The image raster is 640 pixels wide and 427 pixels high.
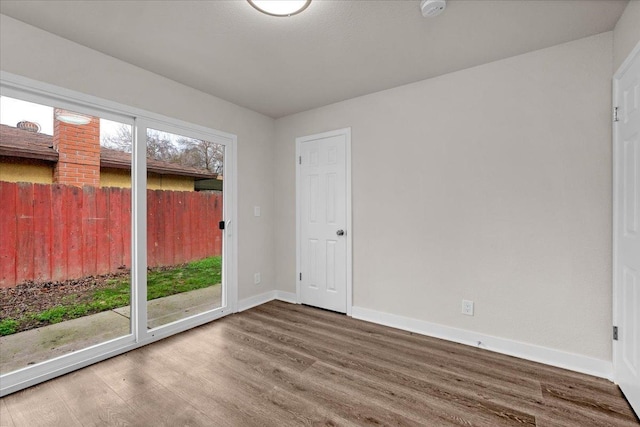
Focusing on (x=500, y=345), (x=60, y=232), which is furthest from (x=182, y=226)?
(x=500, y=345)

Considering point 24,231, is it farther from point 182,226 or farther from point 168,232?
point 182,226

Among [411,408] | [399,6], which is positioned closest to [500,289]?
[411,408]

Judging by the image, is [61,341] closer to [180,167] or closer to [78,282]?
[78,282]

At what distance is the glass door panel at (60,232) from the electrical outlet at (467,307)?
3073 mm

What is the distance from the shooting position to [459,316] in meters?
2.66

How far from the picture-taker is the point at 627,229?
5.96 feet

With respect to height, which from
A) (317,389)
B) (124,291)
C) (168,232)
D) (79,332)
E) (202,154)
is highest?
(202,154)

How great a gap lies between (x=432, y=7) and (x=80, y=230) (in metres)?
3.04

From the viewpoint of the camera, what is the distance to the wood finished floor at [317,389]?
66.4 inches

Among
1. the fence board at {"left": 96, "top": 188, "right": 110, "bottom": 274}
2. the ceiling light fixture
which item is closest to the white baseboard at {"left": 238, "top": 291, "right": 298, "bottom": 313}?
the fence board at {"left": 96, "top": 188, "right": 110, "bottom": 274}

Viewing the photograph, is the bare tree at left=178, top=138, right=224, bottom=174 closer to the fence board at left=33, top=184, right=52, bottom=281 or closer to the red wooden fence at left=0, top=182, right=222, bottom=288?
the red wooden fence at left=0, top=182, right=222, bottom=288

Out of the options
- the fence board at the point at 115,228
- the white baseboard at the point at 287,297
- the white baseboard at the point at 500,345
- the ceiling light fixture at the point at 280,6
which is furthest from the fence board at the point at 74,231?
the white baseboard at the point at 500,345

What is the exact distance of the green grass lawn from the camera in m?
2.12

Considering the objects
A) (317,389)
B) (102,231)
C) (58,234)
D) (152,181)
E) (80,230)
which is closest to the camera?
(317,389)
